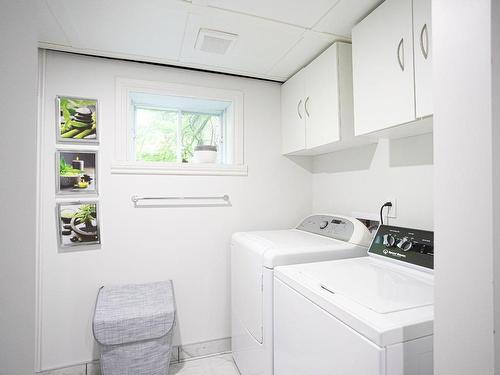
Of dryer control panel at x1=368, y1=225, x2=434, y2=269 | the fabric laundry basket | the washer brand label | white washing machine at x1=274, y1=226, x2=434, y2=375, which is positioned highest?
dryer control panel at x1=368, y1=225, x2=434, y2=269

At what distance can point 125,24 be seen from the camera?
152 centimetres

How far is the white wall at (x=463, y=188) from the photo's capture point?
493mm

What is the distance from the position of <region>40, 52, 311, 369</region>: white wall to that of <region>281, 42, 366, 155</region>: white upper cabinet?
12.5 inches

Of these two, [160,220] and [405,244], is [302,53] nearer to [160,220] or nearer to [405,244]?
[405,244]

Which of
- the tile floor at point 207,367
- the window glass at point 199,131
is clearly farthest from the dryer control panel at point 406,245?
the window glass at point 199,131

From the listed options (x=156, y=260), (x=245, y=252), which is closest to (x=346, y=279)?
(x=245, y=252)

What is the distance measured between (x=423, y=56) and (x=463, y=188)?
86 centimetres

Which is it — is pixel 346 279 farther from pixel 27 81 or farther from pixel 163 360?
pixel 163 360

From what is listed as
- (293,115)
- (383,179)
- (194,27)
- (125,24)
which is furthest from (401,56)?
(125,24)

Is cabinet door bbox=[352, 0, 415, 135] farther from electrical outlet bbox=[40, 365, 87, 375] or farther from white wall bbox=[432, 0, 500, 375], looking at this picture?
electrical outlet bbox=[40, 365, 87, 375]

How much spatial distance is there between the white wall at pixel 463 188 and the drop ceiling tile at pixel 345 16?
93 cm

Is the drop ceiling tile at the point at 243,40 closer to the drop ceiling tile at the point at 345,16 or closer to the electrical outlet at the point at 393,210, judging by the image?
the drop ceiling tile at the point at 345,16

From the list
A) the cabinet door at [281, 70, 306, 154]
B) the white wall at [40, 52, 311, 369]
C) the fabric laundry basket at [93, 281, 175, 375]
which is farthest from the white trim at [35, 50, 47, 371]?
the cabinet door at [281, 70, 306, 154]

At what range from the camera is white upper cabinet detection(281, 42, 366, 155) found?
1.62 meters
